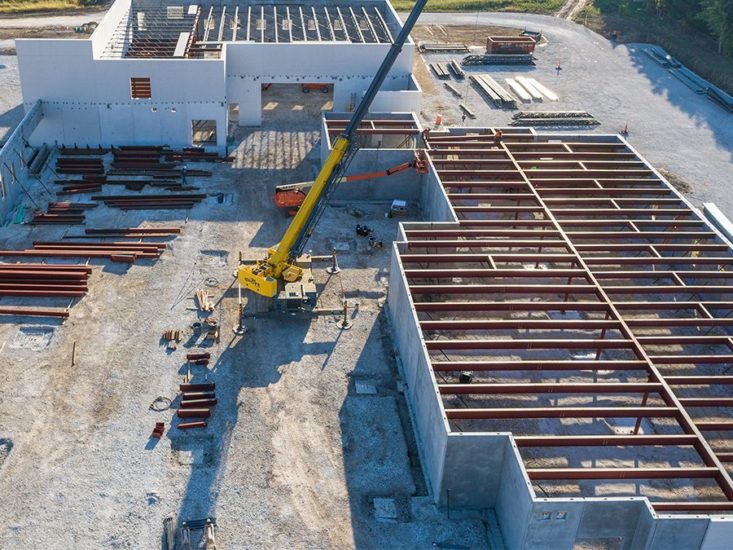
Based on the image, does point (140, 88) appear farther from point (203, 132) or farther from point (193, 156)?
point (203, 132)

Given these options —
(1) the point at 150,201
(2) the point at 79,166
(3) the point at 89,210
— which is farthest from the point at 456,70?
(3) the point at 89,210

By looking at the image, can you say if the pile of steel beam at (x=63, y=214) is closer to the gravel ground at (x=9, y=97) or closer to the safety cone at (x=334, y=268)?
the gravel ground at (x=9, y=97)

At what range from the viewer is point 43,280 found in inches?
1237

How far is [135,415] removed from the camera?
25.4m

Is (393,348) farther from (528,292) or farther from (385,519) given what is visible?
(385,519)

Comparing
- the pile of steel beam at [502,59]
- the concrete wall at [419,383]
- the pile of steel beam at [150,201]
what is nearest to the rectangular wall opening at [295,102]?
the pile of steel beam at [150,201]

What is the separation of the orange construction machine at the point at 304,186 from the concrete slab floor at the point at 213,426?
10.3ft

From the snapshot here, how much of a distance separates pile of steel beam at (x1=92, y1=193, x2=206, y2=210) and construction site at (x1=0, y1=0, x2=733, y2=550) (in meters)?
0.17

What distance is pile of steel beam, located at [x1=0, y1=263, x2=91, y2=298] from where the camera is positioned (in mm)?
30766

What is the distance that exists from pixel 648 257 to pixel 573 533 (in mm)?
14146

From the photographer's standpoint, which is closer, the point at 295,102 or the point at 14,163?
the point at 14,163

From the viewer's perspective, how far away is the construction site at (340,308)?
22094 mm

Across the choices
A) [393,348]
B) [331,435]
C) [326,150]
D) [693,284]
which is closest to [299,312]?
[393,348]

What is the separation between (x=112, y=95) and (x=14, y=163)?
281 inches
